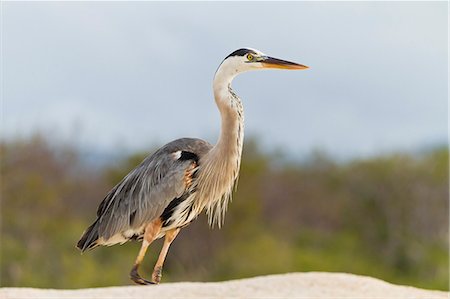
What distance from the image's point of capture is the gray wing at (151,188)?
201 inches

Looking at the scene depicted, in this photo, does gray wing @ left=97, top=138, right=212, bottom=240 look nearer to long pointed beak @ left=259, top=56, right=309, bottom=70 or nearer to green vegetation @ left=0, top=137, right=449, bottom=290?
long pointed beak @ left=259, top=56, right=309, bottom=70

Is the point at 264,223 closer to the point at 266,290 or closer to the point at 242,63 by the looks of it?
the point at 266,290

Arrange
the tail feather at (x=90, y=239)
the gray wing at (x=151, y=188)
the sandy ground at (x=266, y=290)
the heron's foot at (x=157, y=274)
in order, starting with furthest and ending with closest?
the sandy ground at (x=266, y=290) < the tail feather at (x=90, y=239) < the heron's foot at (x=157, y=274) < the gray wing at (x=151, y=188)

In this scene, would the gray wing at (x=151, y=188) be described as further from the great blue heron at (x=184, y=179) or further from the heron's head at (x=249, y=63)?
the heron's head at (x=249, y=63)

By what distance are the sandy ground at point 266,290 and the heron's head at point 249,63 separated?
252 cm

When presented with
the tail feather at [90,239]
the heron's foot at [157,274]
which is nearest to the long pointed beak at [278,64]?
the heron's foot at [157,274]

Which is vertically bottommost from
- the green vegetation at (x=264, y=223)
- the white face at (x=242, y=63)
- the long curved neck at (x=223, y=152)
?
the green vegetation at (x=264, y=223)

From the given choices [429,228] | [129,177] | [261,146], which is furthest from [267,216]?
[129,177]

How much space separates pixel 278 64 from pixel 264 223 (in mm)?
17472

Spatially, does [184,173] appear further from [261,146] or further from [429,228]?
[429,228]

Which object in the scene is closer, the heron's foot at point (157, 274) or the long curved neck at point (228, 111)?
the long curved neck at point (228, 111)

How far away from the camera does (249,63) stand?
5.02 meters

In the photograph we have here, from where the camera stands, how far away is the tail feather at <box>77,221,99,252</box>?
543cm

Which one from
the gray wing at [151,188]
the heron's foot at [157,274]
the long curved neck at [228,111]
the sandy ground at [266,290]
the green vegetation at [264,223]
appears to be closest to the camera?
the long curved neck at [228,111]
